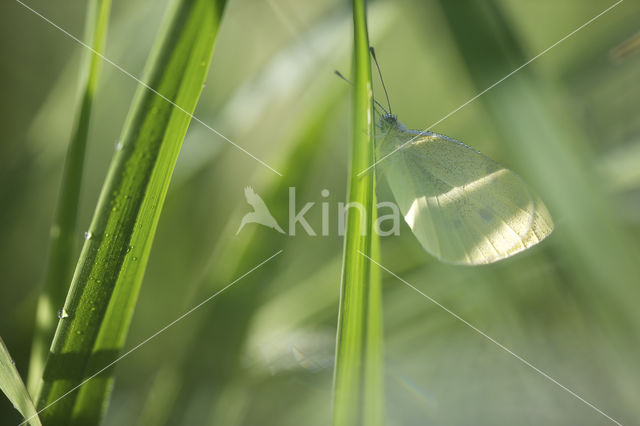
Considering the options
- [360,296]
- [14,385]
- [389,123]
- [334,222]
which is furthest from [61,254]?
[389,123]

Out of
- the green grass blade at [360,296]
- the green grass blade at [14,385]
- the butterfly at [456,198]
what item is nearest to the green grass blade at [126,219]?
the green grass blade at [14,385]

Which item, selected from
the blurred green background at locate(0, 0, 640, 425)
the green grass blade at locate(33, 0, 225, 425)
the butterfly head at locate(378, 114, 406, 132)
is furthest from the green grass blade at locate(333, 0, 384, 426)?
the butterfly head at locate(378, 114, 406, 132)

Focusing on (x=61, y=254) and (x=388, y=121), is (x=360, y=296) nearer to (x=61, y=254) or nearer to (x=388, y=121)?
(x=61, y=254)

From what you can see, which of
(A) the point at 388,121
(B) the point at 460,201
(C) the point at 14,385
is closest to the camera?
(C) the point at 14,385

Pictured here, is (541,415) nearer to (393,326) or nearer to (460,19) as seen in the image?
(393,326)

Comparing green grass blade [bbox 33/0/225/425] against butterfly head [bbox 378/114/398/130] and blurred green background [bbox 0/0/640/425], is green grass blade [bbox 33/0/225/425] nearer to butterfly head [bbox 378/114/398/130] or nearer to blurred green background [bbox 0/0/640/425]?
blurred green background [bbox 0/0/640/425]

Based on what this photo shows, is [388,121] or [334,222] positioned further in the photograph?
[334,222]
